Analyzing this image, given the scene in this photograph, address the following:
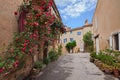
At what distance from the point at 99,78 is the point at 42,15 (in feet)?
17.2

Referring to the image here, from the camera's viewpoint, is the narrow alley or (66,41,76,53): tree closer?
the narrow alley

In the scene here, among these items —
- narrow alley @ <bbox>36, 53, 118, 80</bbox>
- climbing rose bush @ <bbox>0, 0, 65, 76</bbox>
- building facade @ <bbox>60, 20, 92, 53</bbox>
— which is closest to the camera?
climbing rose bush @ <bbox>0, 0, 65, 76</bbox>

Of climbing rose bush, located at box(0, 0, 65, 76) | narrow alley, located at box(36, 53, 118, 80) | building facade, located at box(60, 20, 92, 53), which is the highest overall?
building facade, located at box(60, 20, 92, 53)

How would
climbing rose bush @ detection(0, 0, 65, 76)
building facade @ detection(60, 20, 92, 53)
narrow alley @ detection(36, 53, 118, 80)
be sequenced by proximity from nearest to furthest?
climbing rose bush @ detection(0, 0, 65, 76) < narrow alley @ detection(36, 53, 118, 80) < building facade @ detection(60, 20, 92, 53)

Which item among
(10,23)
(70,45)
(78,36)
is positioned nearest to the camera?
(10,23)

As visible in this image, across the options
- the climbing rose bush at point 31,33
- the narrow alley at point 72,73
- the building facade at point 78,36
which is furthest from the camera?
the building facade at point 78,36

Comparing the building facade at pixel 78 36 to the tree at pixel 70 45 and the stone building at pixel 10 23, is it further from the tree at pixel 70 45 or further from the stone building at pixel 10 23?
the stone building at pixel 10 23

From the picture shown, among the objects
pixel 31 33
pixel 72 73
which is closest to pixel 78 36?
pixel 72 73

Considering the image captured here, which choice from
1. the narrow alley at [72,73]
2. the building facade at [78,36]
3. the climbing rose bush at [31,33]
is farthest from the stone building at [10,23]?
the building facade at [78,36]

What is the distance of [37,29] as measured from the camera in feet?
22.6

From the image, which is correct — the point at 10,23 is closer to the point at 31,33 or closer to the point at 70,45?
the point at 31,33

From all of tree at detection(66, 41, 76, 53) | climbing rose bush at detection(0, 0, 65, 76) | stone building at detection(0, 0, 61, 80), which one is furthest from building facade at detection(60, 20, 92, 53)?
climbing rose bush at detection(0, 0, 65, 76)

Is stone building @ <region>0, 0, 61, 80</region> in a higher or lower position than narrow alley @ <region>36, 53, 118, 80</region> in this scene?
higher

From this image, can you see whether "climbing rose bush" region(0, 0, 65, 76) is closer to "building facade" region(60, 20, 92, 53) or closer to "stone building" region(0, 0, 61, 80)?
"stone building" region(0, 0, 61, 80)
